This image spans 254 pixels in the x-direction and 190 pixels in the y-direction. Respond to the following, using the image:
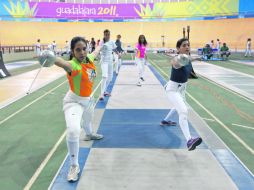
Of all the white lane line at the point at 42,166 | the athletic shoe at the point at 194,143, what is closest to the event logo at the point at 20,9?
the white lane line at the point at 42,166

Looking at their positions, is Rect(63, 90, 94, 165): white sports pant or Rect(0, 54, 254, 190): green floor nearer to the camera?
Rect(63, 90, 94, 165): white sports pant

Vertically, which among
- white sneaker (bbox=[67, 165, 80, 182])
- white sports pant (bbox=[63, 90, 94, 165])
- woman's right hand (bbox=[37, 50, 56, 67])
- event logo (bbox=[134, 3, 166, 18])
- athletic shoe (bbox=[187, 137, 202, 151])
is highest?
event logo (bbox=[134, 3, 166, 18])

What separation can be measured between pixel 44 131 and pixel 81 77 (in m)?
3.04

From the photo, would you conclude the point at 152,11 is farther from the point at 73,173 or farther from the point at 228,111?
the point at 73,173

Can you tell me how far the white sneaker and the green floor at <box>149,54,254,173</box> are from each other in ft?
9.42

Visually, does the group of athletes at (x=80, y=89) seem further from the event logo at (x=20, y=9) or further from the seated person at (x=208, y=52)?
the event logo at (x=20, y=9)

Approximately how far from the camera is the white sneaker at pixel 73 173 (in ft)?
15.5

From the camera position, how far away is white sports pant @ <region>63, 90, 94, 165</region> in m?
4.62

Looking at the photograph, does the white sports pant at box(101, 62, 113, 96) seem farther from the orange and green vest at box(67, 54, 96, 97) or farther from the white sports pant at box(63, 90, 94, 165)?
the orange and green vest at box(67, 54, 96, 97)

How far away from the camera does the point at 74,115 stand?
4793 mm

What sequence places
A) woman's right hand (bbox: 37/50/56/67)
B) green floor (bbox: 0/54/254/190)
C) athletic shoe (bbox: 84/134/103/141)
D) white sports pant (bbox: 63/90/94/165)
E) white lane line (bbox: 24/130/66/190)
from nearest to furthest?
woman's right hand (bbox: 37/50/56/67)
white sports pant (bbox: 63/90/94/165)
white lane line (bbox: 24/130/66/190)
green floor (bbox: 0/54/254/190)
athletic shoe (bbox: 84/134/103/141)

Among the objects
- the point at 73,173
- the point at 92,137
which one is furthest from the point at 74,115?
the point at 92,137

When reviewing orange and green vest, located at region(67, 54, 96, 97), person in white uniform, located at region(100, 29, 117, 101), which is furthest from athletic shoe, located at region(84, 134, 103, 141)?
person in white uniform, located at region(100, 29, 117, 101)

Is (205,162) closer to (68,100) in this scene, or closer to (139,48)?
(68,100)
